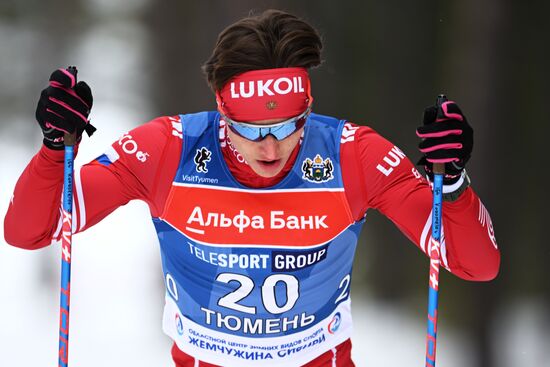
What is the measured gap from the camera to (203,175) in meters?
2.38

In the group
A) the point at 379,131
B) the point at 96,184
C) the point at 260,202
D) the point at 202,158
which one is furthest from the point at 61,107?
the point at 379,131

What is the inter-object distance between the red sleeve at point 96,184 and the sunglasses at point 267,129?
0.22 m

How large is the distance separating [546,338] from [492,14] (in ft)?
5.26

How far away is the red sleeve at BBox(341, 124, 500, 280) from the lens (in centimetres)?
218

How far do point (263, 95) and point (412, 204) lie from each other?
0.46 meters

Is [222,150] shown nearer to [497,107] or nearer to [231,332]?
[231,332]

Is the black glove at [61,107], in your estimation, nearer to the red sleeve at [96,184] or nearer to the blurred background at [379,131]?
the red sleeve at [96,184]

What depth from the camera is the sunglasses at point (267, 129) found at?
2.19 metres

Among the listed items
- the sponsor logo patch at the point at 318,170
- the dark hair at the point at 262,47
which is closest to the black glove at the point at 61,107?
the dark hair at the point at 262,47

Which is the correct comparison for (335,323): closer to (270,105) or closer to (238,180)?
(238,180)

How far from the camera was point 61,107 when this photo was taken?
82.7 inches

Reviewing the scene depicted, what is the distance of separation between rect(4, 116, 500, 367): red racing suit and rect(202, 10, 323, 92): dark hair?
0.24m

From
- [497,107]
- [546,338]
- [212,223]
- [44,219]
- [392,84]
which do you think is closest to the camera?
[44,219]

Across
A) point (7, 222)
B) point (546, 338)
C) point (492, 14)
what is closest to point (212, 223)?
point (7, 222)
